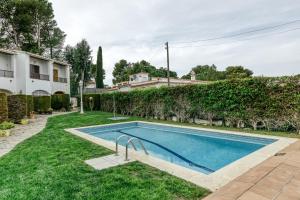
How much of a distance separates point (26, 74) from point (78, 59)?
1598cm

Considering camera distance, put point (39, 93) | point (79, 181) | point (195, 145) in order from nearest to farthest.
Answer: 1. point (79, 181)
2. point (195, 145)
3. point (39, 93)

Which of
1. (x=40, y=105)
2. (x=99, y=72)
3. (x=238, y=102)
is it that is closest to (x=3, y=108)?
(x=40, y=105)

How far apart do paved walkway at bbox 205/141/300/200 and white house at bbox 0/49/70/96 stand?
22999mm

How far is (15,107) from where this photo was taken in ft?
47.4

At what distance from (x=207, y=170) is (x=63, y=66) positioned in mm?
28923

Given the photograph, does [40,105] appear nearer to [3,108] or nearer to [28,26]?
[3,108]

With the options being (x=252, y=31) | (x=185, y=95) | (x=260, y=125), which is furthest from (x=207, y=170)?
(x=252, y=31)

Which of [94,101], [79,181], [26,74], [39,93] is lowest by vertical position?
[79,181]

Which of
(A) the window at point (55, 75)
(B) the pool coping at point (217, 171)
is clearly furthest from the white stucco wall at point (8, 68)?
(B) the pool coping at point (217, 171)

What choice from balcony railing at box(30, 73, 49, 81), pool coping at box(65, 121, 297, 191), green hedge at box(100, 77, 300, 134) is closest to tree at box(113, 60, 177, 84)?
balcony railing at box(30, 73, 49, 81)

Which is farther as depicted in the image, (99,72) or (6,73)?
(99,72)

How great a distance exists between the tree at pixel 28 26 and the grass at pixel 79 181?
29766 mm

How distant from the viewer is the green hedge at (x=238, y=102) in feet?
30.4

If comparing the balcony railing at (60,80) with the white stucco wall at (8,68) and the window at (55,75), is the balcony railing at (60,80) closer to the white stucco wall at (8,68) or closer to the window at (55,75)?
the window at (55,75)
